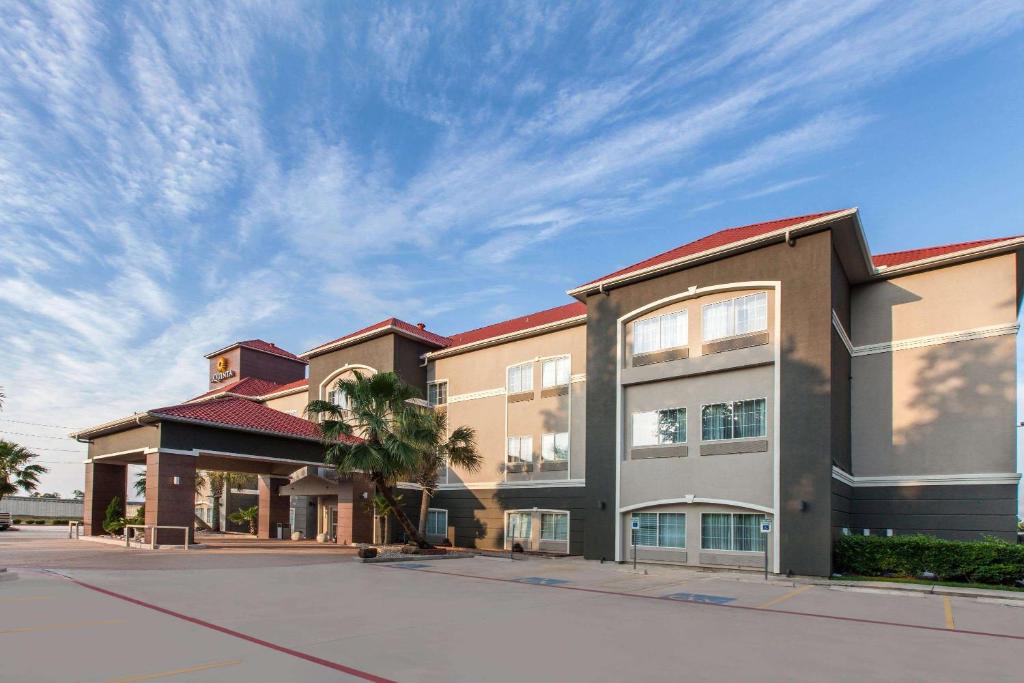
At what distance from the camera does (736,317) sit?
2562 cm

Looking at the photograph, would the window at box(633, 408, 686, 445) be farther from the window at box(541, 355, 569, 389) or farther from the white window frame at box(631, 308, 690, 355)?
the window at box(541, 355, 569, 389)

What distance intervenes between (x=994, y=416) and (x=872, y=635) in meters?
14.1

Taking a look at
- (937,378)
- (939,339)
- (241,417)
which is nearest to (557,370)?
(241,417)

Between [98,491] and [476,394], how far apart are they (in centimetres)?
1977

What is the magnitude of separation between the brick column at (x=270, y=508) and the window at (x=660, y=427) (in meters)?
21.9

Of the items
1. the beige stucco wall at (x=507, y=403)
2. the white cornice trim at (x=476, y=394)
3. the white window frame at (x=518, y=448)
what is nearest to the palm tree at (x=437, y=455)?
the white window frame at (x=518, y=448)

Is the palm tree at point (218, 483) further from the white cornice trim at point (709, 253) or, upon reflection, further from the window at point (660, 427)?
the window at point (660, 427)

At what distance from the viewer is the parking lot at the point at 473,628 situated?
9.59 meters

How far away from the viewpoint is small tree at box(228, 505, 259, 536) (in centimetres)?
4678

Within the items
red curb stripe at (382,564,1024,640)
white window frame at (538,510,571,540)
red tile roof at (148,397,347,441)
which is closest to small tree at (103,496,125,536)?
red tile roof at (148,397,347,441)

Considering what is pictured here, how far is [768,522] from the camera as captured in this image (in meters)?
22.3

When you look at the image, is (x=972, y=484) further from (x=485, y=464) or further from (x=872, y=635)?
(x=485, y=464)

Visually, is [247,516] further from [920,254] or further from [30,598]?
[920,254]

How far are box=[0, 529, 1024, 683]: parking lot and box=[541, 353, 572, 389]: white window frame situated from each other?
11975 mm
